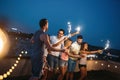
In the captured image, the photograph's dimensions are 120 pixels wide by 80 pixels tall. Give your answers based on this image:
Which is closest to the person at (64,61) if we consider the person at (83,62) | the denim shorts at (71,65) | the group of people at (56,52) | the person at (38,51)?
the group of people at (56,52)

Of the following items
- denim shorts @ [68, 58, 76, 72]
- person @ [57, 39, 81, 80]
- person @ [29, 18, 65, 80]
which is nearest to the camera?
person @ [29, 18, 65, 80]

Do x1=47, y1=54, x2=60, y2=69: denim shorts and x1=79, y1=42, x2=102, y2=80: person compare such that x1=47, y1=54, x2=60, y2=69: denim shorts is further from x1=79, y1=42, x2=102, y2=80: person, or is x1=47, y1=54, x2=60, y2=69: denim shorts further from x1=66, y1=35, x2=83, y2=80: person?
x1=79, y1=42, x2=102, y2=80: person

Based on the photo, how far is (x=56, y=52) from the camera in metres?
10.5

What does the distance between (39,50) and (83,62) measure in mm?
5189

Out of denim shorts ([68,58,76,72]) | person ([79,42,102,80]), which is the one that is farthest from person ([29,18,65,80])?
person ([79,42,102,80])

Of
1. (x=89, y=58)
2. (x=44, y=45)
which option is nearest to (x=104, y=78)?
(x=89, y=58)

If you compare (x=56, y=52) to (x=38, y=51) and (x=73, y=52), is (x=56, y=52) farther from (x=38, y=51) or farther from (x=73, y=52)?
(x=38, y=51)

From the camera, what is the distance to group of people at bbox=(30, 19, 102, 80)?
276 inches

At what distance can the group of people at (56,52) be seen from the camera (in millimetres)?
7012

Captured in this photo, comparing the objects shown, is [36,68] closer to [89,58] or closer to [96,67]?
[89,58]

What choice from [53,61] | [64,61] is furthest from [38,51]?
[64,61]

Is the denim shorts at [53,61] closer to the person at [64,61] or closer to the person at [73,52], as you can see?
the person at [64,61]

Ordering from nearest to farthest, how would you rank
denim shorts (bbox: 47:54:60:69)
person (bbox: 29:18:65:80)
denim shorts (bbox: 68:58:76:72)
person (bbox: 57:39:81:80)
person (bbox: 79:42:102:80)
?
1. person (bbox: 29:18:65:80)
2. denim shorts (bbox: 47:54:60:69)
3. person (bbox: 57:39:81:80)
4. denim shorts (bbox: 68:58:76:72)
5. person (bbox: 79:42:102:80)

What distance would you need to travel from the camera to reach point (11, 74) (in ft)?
36.4
